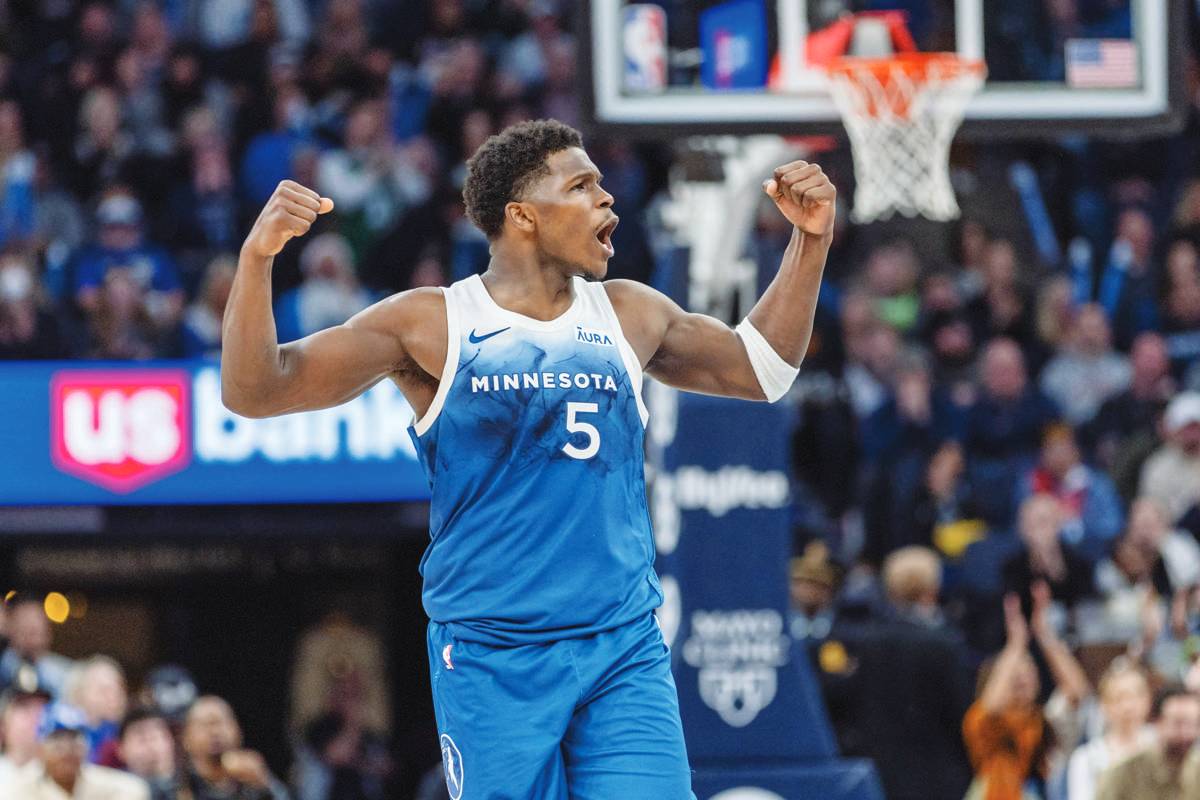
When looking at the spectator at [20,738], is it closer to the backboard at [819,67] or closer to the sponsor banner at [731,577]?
the sponsor banner at [731,577]

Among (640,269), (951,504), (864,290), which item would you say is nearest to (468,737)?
(951,504)

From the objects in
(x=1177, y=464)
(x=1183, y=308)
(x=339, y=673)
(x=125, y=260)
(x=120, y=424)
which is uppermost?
(x=125, y=260)

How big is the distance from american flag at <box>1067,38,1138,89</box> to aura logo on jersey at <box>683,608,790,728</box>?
2963mm

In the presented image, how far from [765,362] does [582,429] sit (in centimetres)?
58

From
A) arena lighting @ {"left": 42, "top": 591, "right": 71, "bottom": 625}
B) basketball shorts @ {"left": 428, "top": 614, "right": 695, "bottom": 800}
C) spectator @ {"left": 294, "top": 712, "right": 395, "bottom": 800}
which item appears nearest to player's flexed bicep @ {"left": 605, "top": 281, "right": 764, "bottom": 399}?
basketball shorts @ {"left": 428, "top": 614, "right": 695, "bottom": 800}

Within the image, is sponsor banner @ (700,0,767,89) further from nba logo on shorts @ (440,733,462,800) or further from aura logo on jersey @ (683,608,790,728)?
nba logo on shorts @ (440,733,462,800)

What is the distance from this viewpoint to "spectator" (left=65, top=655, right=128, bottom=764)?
9.93 m

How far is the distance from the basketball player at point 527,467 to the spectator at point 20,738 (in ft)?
16.0

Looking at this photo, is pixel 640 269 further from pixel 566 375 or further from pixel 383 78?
pixel 566 375

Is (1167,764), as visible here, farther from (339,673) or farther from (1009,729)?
(339,673)

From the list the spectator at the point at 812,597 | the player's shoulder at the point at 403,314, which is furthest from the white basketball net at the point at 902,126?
the player's shoulder at the point at 403,314

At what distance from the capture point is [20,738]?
9.21 metres

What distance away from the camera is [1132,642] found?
1088 centimetres

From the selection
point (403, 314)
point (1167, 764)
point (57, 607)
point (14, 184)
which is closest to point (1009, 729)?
point (1167, 764)
